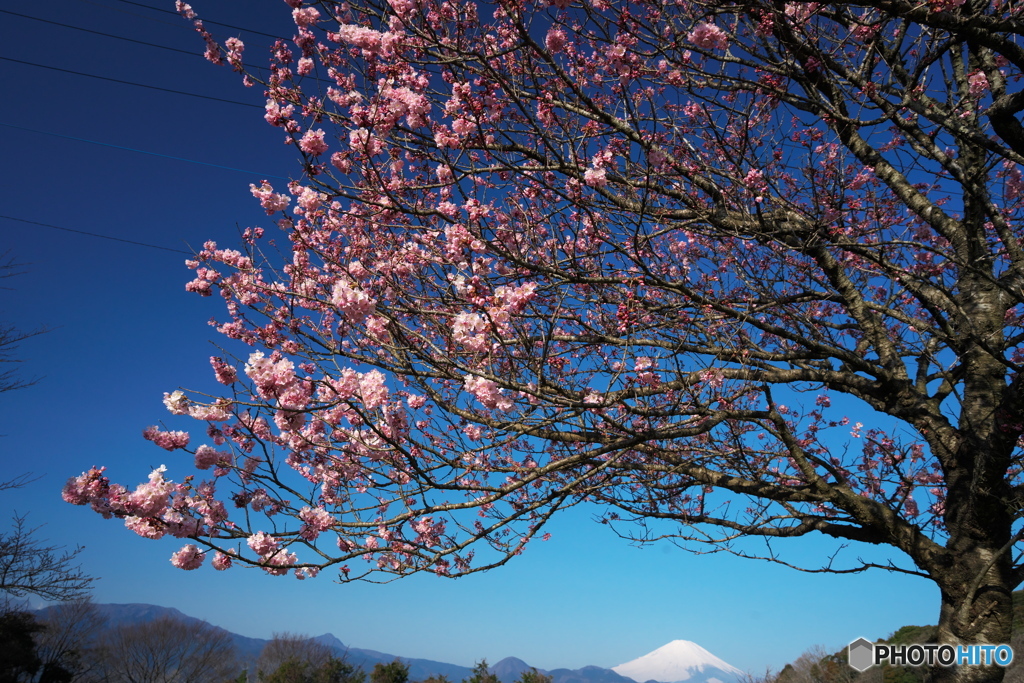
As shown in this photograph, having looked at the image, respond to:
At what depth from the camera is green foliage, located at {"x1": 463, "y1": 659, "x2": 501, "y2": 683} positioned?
27469mm

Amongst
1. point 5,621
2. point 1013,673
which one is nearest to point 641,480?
point 1013,673

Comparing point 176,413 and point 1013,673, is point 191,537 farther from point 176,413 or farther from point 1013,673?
point 1013,673

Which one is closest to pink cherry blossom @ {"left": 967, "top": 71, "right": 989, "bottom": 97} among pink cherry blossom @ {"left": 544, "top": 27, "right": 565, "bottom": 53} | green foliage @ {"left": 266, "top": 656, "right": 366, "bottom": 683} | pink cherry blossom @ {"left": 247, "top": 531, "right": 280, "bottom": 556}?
pink cherry blossom @ {"left": 544, "top": 27, "right": 565, "bottom": 53}

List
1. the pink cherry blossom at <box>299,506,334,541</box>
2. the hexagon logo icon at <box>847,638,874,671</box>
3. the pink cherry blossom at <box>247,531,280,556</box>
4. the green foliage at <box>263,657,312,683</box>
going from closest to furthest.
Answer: the pink cherry blossom at <box>247,531,280,556</box> → the pink cherry blossom at <box>299,506,334,541</box> → the hexagon logo icon at <box>847,638,874,671</box> → the green foliage at <box>263,657,312,683</box>

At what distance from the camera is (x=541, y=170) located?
184 inches

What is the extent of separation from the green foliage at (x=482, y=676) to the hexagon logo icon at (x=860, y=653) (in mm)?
24589

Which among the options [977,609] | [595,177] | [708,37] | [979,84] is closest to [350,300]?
[595,177]

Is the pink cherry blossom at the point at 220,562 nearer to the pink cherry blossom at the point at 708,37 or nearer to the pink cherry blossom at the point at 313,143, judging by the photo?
the pink cherry blossom at the point at 313,143

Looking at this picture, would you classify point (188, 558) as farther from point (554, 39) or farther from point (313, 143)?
point (554, 39)

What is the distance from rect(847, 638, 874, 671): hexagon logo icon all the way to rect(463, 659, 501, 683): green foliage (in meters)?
24.6

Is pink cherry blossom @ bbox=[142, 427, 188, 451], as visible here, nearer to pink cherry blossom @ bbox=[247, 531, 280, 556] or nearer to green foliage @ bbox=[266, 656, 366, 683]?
pink cherry blossom @ bbox=[247, 531, 280, 556]

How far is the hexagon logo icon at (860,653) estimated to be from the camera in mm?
6484

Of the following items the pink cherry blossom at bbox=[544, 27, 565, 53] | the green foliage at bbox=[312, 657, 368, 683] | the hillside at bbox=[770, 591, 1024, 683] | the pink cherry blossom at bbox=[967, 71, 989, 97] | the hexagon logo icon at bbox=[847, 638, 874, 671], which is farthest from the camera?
the green foliage at bbox=[312, 657, 368, 683]

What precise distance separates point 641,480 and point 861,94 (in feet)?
11.9
